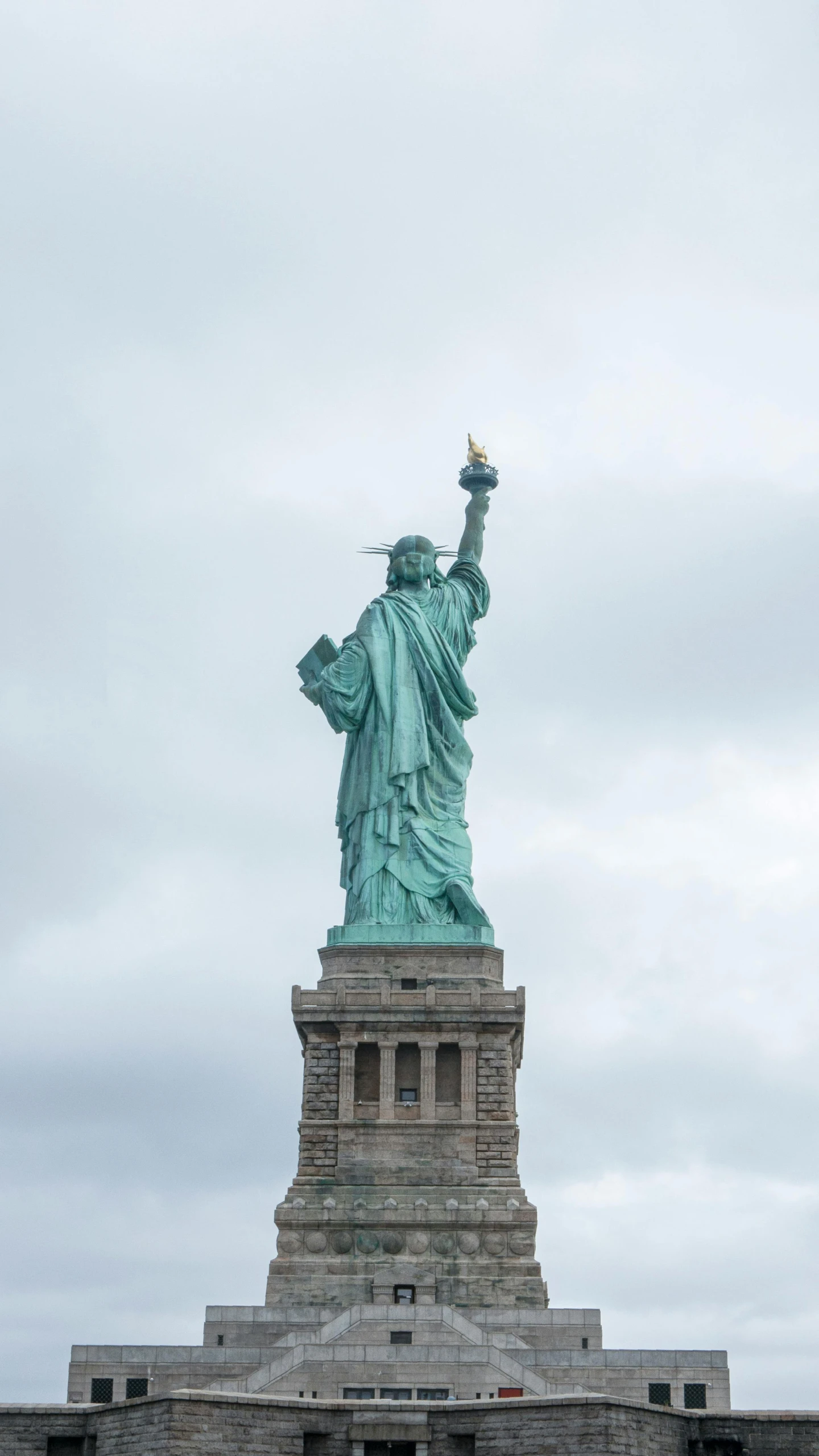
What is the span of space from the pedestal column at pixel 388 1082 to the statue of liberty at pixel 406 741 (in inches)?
126

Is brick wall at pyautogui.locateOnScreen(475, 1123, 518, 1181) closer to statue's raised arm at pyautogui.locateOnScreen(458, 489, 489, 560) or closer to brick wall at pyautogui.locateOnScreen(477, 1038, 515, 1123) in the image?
brick wall at pyautogui.locateOnScreen(477, 1038, 515, 1123)

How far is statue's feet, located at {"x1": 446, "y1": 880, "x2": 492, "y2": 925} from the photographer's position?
56.4 meters

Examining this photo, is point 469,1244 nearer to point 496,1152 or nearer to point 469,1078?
point 496,1152

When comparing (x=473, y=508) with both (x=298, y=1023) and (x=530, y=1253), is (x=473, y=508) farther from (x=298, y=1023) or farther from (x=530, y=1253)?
(x=530, y=1253)

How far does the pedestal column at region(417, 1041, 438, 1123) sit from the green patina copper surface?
2.86 metres

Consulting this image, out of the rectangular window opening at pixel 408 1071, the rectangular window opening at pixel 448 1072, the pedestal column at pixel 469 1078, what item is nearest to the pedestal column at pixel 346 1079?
the rectangular window opening at pixel 408 1071

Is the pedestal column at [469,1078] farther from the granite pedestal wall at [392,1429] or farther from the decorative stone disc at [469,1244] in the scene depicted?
the granite pedestal wall at [392,1429]

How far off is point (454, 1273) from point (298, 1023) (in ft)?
21.3

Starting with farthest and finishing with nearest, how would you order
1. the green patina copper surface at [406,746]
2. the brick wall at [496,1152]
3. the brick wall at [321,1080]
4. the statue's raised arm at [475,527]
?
the statue's raised arm at [475,527] < the green patina copper surface at [406,746] < the brick wall at [321,1080] < the brick wall at [496,1152]

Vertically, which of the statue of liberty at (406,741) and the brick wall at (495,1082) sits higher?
the statue of liberty at (406,741)

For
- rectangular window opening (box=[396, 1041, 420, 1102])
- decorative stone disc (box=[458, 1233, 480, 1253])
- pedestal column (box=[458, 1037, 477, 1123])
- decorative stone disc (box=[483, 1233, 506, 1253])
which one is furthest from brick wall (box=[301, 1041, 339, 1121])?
decorative stone disc (box=[483, 1233, 506, 1253])

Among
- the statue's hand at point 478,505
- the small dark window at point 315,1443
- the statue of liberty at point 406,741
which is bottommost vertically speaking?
the small dark window at point 315,1443

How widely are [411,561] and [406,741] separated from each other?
455cm

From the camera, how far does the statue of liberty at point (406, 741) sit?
57.1 meters
